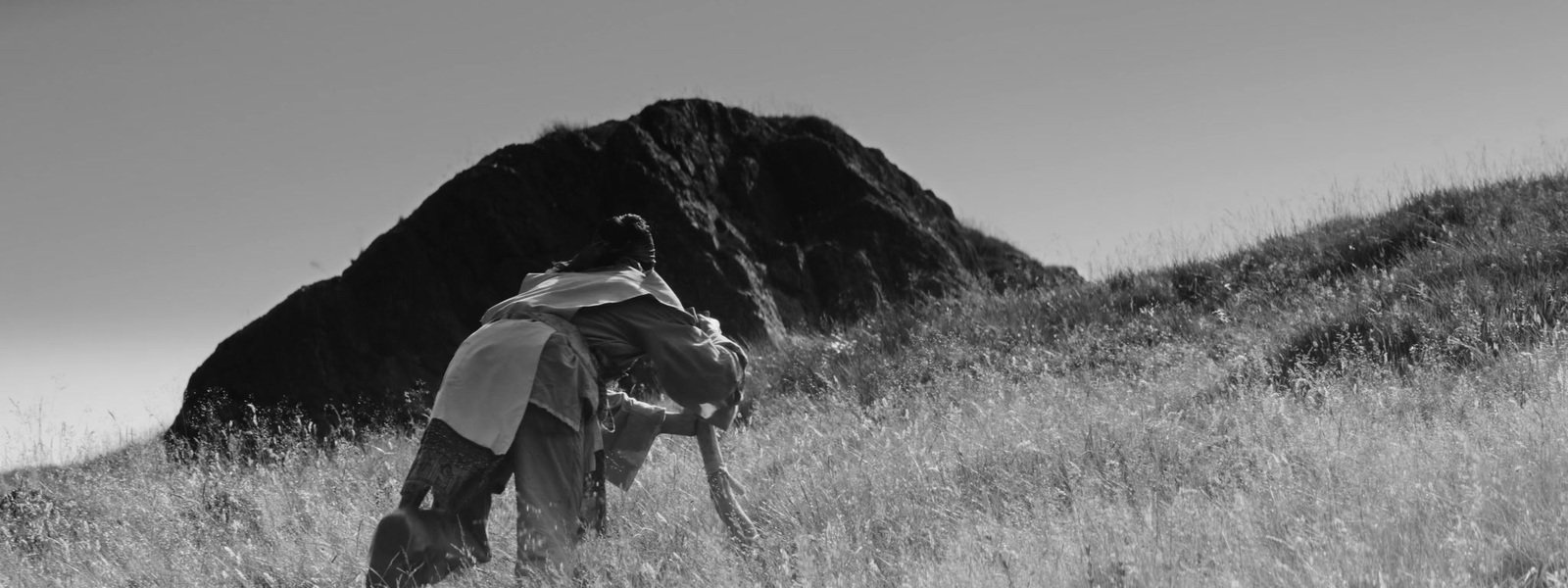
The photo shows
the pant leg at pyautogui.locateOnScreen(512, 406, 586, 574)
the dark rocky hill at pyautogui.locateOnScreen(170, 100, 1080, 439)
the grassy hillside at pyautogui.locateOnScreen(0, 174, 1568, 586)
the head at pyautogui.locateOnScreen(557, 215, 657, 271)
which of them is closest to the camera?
the grassy hillside at pyautogui.locateOnScreen(0, 174, 1568, 586)

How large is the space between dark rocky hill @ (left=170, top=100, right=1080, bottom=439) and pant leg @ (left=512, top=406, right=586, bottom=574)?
7041mm

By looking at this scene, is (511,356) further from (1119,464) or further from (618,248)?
(1119,464)

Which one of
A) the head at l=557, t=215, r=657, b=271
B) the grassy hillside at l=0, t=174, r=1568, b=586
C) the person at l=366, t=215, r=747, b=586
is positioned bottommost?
the grassy hillside at l=0, t=174, r=1568, b=586

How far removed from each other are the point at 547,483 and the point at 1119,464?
2185mm

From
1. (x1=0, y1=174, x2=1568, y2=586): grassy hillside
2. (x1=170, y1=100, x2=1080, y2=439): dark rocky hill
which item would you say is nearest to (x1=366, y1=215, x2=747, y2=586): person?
(x1=0, y1=174, x2=1568, y2=586): grassy hillside

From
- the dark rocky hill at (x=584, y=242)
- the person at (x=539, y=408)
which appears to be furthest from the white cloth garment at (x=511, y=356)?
the dark rocky hill at (x=584, y=242)

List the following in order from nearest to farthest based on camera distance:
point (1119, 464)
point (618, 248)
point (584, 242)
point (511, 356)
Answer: point (511, 356), point (618, 248), point (1119, 464), point (584, 242)

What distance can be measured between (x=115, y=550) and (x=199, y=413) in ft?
19.6

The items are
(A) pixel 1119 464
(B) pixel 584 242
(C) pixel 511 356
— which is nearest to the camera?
(C) pixel 511 356

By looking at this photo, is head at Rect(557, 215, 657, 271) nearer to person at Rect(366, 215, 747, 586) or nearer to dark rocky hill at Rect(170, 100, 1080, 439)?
person at Rect(366, 215, 747, 586)

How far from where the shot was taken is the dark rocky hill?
10.9 m

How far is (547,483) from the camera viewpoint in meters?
3.49

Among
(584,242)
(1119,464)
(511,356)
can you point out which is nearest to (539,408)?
(511,356)

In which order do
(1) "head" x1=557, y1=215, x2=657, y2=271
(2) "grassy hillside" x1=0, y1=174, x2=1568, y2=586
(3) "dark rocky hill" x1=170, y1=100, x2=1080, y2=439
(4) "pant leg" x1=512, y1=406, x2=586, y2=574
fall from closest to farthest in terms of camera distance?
(2) "grassy hillside" x1=0, y1=174, x2=1568, y2=586
(4) "pant leg" x1=512, y1=406, x2=586, y2=574
(1) "head" x1=557, y1=215, x2=657, y2=271
(3) "dark rocky hill" x1=170, y1=100, x2=1080, y2=439
